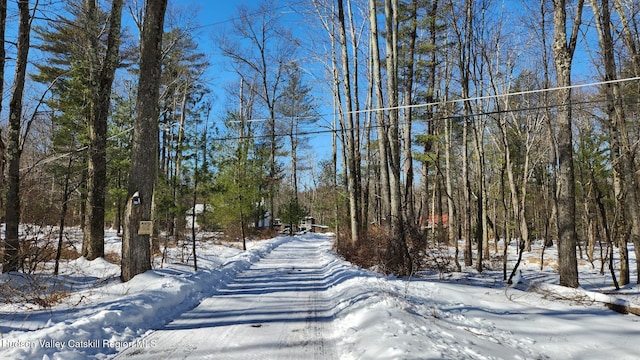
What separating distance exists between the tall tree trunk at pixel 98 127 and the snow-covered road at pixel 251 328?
14.5 ft

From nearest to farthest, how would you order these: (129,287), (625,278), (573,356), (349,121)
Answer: (573,356)
(129,287)
(625,278)
(349,121)

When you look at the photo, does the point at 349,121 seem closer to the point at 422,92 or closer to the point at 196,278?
the point at 422,92

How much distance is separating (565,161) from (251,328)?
7.67m

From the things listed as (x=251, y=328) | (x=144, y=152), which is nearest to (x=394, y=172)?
(x=144, y=152)

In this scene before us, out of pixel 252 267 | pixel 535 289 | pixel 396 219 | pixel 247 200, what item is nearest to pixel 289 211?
pixel 247 200

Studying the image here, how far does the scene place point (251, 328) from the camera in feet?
15.5

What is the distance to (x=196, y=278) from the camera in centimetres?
783

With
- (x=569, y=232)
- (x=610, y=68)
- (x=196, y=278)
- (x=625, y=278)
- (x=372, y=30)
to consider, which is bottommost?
(x=625, y=278)

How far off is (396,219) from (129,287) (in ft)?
21.0

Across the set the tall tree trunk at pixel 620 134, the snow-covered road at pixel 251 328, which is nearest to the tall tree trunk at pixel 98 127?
the snow-covered road at pixel 251 328

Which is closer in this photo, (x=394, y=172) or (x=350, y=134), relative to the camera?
(x=394, y=172)

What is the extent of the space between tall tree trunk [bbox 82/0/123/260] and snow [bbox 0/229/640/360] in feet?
5.48

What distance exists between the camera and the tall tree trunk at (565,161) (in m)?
8.01

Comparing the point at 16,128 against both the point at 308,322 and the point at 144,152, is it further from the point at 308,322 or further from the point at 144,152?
the point at 308,322
